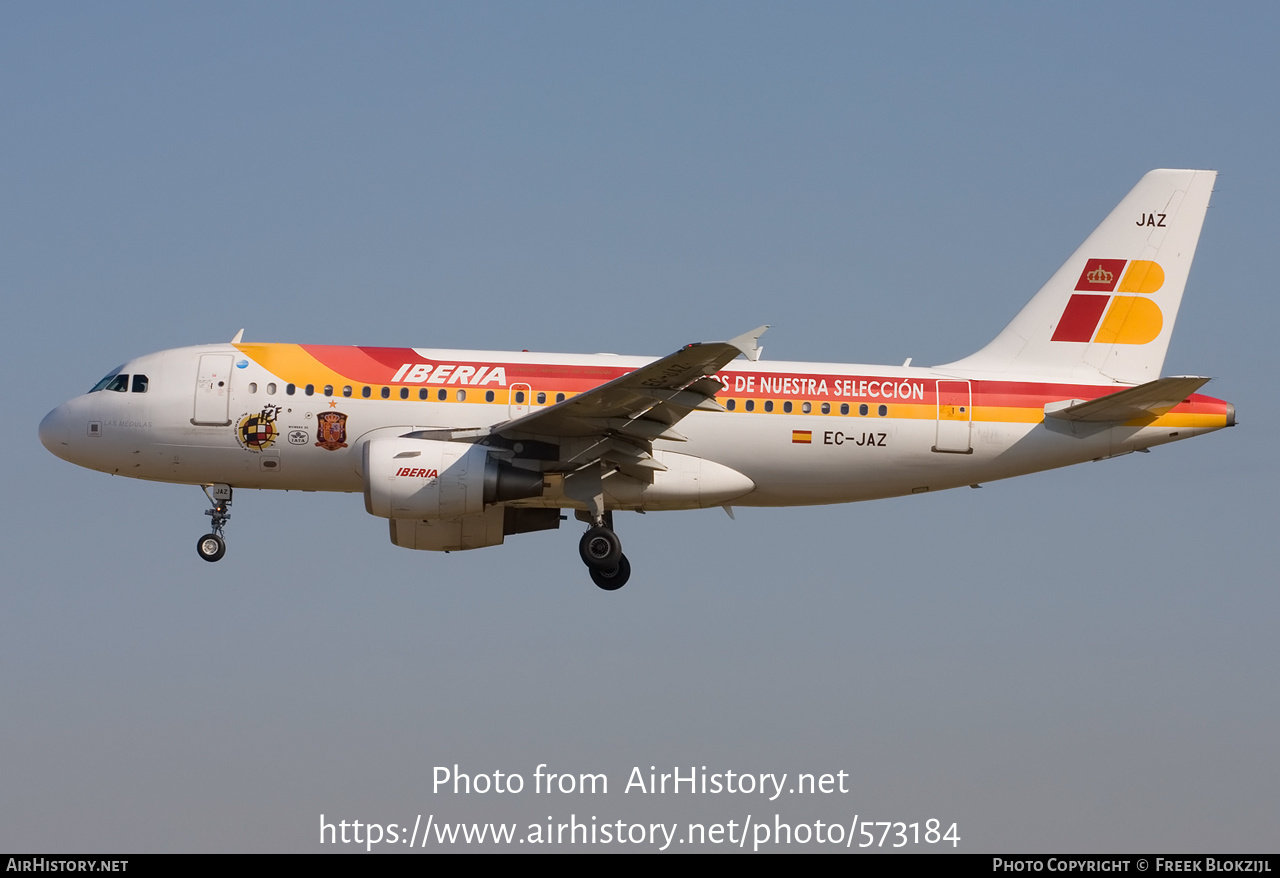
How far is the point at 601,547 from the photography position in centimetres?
3434

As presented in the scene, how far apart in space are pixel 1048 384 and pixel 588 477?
413 inches

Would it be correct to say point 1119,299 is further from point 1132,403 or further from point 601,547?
point 601,547

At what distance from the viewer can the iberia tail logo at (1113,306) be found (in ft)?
120

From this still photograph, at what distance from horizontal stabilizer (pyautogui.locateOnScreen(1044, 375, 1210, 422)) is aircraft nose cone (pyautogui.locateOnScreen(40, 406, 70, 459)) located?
2155 centimetres

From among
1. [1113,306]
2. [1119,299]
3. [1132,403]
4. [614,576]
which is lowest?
[614,576]

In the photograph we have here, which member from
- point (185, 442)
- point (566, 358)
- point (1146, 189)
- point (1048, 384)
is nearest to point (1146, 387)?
point (1048, 384)

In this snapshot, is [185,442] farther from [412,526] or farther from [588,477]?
[588,477]

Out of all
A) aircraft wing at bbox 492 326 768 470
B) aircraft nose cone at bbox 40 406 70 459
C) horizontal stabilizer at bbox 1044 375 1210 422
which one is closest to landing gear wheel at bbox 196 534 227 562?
aircraft nose cone at bbox 40 406 70 459

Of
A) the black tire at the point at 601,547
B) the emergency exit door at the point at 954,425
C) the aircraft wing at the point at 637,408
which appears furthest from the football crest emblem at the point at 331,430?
the emergency exit door at the point at 954,425

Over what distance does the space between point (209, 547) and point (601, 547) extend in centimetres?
874

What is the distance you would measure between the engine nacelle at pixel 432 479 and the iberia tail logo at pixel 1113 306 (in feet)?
43.9

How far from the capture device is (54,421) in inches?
1385

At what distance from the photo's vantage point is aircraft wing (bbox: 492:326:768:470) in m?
30.6

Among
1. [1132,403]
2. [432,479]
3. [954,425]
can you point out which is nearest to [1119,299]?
[1132,403]
